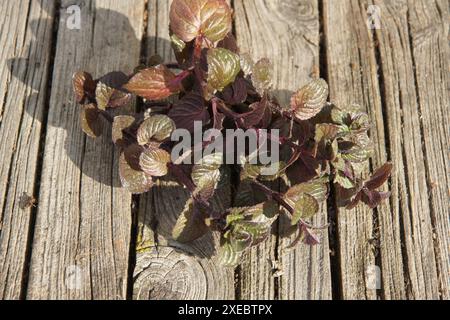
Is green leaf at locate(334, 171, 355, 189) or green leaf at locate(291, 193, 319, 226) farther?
green leaf at locate(334, 171, 355, 189)

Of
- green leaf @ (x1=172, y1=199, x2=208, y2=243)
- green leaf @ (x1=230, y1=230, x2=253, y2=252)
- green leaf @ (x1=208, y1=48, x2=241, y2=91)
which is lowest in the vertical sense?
green leaf @ (x1=230, y1=230, x2=253, y2=252)

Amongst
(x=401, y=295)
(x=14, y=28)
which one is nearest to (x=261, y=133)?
(x=401, y=295)

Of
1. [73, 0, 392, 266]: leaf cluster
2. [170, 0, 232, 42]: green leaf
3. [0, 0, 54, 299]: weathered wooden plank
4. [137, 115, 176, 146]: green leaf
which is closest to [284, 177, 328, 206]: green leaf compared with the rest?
[73, 0, 392, 266]: leaf cluster

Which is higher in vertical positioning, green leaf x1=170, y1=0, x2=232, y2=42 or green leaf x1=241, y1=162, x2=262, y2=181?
green leaf x1=170, y1=0, x2=232, y2=42

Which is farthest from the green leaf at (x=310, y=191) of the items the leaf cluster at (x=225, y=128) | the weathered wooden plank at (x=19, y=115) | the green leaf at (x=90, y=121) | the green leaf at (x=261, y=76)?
the weathered wooden plank at (x=19, y=115)

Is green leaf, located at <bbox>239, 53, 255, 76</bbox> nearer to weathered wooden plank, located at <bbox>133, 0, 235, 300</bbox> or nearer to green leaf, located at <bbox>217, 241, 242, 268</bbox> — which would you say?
weathered wooden plank, located at <bbox>133, 0, 235, 300</bbox>

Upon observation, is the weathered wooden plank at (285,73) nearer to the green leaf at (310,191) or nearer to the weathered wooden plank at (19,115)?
the green leaf at (310,191)

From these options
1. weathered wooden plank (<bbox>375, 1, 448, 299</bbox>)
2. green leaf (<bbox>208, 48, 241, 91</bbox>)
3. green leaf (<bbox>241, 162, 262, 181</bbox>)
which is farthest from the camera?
weathered wooden plank (<bbox>375, 1, 448, 299</bbox>)
